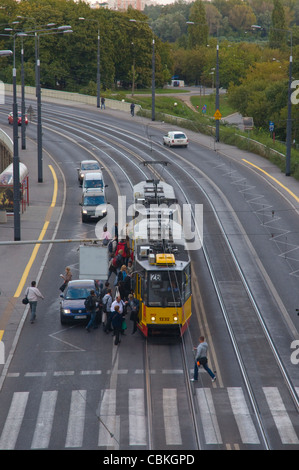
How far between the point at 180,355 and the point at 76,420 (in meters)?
6.03

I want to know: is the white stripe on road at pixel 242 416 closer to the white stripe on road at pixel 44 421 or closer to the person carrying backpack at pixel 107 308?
the white stripe on road at pixel 44 421

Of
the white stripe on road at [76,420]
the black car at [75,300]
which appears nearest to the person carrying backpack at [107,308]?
the black car at [75,300]

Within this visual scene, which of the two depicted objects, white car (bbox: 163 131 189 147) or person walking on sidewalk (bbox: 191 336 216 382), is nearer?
person walking on sidewalk (bbox: 191 336 216 382)

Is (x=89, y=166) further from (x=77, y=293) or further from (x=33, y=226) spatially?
(x=77, y=293)

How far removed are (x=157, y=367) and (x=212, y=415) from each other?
4.08 m

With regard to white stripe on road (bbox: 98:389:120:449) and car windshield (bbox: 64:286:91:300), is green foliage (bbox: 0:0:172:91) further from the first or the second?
white stripe on road (bbox: 98:389:120:449)

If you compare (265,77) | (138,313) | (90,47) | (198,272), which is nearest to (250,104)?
(265,77)

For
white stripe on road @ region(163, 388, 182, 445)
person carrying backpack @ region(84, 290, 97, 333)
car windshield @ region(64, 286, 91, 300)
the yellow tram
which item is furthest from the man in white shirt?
white stripe on road @ region(163, 388, 182, 445)

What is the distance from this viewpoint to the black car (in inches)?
1176

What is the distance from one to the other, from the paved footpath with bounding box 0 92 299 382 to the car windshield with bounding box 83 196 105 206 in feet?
6.39

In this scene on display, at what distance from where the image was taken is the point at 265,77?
98.4 m

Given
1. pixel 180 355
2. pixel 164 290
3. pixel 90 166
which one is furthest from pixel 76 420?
pixel 90 166

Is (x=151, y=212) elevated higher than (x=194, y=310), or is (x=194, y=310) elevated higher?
(x=151, y=212)
